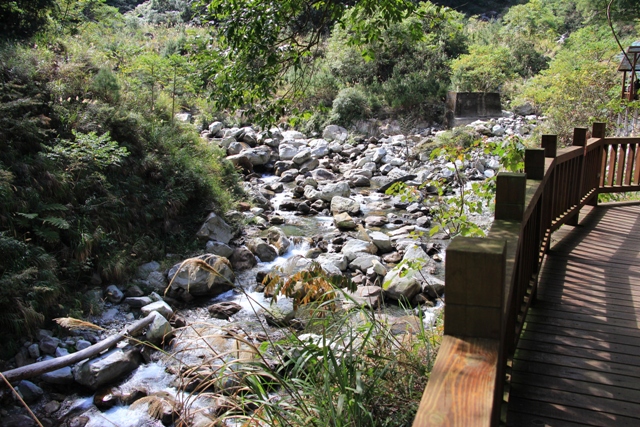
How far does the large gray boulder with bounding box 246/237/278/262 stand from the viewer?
30.8 ft

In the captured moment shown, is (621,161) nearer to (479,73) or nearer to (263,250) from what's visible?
(263,250)

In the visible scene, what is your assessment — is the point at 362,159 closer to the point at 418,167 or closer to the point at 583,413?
the point at 418,167

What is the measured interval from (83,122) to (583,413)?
28.8 ft

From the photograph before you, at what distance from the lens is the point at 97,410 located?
5.25m

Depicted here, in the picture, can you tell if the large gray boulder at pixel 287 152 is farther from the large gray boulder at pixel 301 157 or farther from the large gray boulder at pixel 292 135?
the large gray boulder at pixel 292 135

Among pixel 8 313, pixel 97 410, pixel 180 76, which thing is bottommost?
pixel 97 410

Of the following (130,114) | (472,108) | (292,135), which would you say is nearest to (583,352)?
(130,114)

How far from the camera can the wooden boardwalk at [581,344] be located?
267 centimetres

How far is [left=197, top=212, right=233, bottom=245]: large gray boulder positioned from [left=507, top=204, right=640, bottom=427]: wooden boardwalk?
5.90 m

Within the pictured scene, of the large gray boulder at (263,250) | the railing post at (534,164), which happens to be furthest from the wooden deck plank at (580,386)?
the large gray boulder at (263,250)

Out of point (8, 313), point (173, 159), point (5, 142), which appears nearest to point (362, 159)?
point (173, 159)

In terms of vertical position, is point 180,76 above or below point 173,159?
above

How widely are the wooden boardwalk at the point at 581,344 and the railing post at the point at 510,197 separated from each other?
0.93 metres

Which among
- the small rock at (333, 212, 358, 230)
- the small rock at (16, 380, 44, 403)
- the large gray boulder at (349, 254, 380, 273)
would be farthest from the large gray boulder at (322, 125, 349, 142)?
the small rock at (16, 380, 44, 403)
